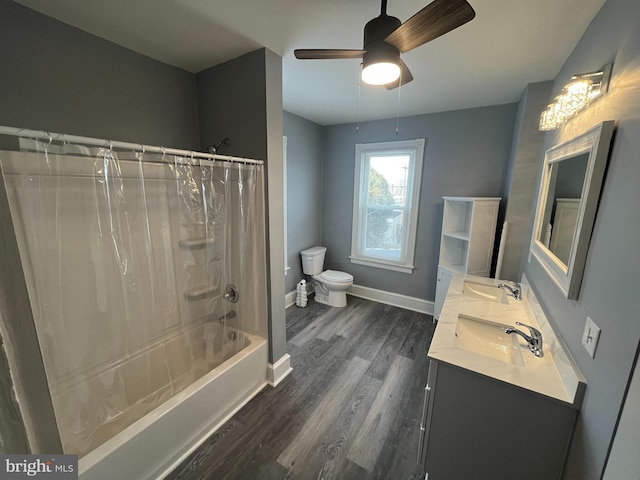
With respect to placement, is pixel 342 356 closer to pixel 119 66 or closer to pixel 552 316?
pixel 552 316

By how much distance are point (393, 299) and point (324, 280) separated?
99 cm

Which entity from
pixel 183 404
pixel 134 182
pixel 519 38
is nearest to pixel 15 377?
pixel 183 404

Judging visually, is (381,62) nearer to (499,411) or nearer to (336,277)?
(499,411)

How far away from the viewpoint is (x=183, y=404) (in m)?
1.41

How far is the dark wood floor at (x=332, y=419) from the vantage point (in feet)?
4.59

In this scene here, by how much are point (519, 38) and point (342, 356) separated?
2.63 m

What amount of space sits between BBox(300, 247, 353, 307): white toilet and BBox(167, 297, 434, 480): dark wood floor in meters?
0.68

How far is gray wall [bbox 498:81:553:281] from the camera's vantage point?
6.68ft

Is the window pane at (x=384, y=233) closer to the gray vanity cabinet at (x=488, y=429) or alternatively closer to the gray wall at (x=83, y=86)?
the gray vanity cabinet at (x=488, y=429)

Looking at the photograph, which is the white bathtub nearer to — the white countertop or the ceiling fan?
the white countertop

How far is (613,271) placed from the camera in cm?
82

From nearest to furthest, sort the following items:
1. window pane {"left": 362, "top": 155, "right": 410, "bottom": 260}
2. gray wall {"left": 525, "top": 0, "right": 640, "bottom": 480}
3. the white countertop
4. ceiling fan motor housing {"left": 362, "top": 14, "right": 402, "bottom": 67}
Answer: gray wall {"left": 525, "top": 0, "right": 640, "bottom": 480}, the white countertop, ceiling fan motor housing {"left": 362, "top": 14, "right": 402, "bottom": 67}, window pane {"left": 362, "top": 155, "right": 410, "bottom": 260}

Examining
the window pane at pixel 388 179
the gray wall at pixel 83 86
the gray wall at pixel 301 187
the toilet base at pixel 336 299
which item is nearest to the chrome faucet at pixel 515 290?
the window pane at pixel 388 179

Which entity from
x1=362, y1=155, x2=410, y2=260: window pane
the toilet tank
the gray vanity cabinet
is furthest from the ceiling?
the toilet tank
